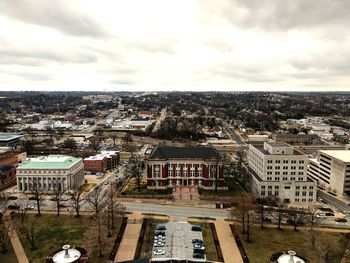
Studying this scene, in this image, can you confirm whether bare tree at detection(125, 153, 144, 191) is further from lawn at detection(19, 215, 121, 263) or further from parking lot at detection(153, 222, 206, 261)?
parking lot at detection(153, 222, 206, 261)

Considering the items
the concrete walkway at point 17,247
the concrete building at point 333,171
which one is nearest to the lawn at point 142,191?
the concrete walkway at point 17,247

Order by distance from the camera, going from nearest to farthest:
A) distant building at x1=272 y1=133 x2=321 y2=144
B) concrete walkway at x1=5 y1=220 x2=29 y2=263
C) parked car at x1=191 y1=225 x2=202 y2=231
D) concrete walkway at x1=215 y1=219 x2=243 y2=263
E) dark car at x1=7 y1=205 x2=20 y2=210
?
concrete walkway at x1=5 y1=220 x2=29 y2=263 < concrete walkway at x1=215 y1=219 x2=243 y2=263 < parked car at x1=191 y1=225 x2=202 y2=231 < dark car at x1=7 y1=205 x2=20 y2=210 < distant building at x1=272 y1=133 x2=321 y2=144

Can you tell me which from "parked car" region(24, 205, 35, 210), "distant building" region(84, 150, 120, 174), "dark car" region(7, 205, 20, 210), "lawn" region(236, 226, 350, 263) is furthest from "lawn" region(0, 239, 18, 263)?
"distant building" region(84, 150, 120, 174)

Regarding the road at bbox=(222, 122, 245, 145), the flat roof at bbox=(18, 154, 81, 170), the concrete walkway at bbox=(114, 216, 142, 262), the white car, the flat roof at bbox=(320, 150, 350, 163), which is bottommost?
the concrete walkway at bbox=(114, 216, 142, 262)

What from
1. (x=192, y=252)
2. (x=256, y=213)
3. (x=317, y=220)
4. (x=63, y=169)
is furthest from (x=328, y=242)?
(x=63, y=169)

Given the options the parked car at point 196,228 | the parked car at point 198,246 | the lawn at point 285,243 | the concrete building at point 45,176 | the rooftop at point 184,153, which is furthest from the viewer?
the rooftop at point 184,153

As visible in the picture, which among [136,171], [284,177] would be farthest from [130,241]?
[284,177]

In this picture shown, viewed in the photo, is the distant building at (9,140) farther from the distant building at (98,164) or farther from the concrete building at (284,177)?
the concrete building at (284,177)
